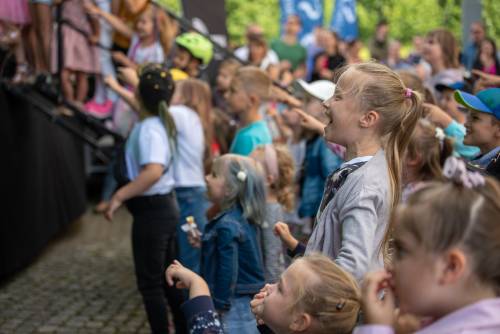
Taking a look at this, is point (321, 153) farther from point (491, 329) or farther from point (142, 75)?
point (491, 329)

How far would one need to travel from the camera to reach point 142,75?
525 cm

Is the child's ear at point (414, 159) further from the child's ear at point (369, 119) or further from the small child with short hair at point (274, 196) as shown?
the child's ear at point (369, 119)

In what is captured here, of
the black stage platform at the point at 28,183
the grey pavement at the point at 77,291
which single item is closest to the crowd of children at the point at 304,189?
the black stage platform at the point at 28,183

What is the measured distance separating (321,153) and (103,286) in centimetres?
285

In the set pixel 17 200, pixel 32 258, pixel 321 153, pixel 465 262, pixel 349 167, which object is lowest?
pixel 32 258

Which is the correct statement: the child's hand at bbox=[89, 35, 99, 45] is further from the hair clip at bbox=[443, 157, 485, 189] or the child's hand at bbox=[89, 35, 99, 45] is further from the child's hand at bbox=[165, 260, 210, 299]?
the hair clip at bbox=[443, 157, 485, 189]

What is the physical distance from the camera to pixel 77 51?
7852 mm

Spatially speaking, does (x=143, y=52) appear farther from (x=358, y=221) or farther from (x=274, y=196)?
(x=358, y=221)

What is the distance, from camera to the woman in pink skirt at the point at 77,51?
7773 millimetres

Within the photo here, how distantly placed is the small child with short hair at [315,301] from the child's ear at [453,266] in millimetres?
607

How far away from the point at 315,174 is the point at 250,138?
690mm

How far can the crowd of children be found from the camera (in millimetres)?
1934

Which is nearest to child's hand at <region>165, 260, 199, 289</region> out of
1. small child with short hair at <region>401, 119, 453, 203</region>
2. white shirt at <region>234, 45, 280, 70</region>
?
small child with short hair at <region>401, 119, 453, 203</region>

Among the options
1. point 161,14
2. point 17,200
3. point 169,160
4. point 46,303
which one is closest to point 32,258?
point 17,200
